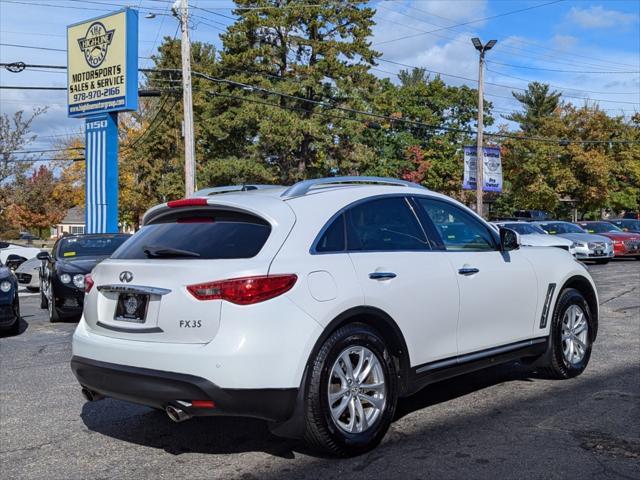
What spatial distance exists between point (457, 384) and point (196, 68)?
46070 millimetres

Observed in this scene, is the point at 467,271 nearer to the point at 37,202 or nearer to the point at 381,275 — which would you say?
the point at 381,275

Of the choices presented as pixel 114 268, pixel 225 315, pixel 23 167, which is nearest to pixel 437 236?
pixel 225 315

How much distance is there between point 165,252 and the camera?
4.43m

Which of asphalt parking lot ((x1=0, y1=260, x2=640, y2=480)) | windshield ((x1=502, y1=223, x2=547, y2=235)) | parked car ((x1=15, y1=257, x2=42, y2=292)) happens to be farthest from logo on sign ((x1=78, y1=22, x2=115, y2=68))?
asphalt parking lot ((x1=0, y1=260, x2=640, y2=480))

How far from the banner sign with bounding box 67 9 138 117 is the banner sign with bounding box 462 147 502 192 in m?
17.7

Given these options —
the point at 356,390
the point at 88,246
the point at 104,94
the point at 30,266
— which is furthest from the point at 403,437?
the point at 104,94

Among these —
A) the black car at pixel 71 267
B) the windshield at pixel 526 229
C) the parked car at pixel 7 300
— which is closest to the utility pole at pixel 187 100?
the black car at pixel 71 267

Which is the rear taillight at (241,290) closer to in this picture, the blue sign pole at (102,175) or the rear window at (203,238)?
the rear window at (203,238)

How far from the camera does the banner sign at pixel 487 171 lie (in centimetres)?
3469

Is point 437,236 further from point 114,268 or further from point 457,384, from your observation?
point 114,268

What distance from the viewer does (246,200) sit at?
4.59m

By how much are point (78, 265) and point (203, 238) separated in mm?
7731

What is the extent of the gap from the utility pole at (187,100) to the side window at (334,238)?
18822 mm

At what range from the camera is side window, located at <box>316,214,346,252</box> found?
447 centimetres
